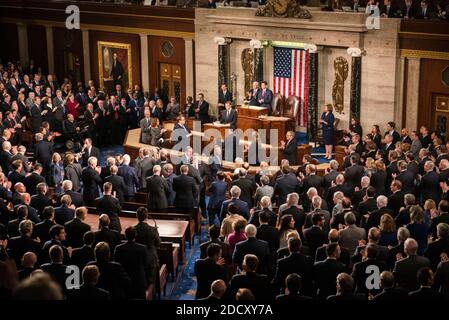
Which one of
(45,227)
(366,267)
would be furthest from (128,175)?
(366,267)

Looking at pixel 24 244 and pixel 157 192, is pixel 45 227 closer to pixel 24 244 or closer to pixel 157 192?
pixel 24 244

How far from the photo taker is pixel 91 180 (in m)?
13.8

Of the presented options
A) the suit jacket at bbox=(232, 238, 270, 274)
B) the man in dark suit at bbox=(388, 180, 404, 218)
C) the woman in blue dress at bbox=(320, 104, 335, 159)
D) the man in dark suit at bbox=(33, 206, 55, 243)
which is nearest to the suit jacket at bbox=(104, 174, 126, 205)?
the man in dark suit at bbox=(33, 206, 55, 243)

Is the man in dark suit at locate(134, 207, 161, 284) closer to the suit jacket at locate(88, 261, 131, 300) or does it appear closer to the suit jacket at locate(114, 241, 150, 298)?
the suit jacket at locate(114, 241, 150, 298)

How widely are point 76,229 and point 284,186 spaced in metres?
4.13

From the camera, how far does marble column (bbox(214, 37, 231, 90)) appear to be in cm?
2206

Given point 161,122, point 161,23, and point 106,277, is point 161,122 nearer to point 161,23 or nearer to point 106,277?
point 161,23

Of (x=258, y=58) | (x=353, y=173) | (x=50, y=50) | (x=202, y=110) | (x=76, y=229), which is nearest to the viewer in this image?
(x=76, y=229)

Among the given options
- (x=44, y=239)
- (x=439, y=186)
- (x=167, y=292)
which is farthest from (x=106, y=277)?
(x=439, y=186)

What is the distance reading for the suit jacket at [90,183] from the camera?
13.7 metres

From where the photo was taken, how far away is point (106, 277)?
8641mm

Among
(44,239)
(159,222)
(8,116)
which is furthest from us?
(8,116)

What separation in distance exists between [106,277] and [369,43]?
12.3m

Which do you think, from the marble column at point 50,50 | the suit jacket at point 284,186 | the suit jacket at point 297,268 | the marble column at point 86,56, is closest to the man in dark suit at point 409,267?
the suit jacket at point 297,268
